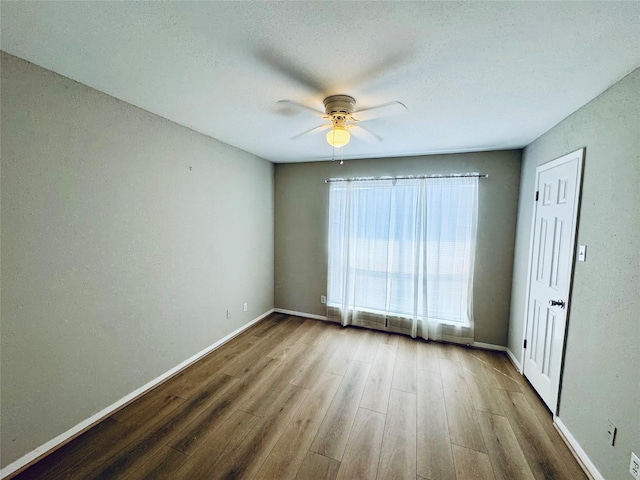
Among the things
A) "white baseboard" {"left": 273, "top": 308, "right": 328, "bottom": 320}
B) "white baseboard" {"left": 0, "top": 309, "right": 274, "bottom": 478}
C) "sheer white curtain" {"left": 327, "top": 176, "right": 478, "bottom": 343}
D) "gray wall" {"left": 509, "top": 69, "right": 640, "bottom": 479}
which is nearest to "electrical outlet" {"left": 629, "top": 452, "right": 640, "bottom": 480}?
"gray wall" {"left": 509, "top": 69, "right": 640, "bottom": 479}

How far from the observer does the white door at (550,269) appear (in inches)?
77.5

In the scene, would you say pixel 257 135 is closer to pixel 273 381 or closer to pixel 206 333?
pixel 206 333

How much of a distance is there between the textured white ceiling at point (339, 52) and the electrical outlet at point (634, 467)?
6.57 feet

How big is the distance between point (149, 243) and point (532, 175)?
374 cm

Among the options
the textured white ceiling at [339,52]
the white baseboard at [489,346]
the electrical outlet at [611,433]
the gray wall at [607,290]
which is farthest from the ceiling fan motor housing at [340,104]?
the white baseboard at [489,346]

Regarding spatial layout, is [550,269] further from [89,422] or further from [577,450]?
[89,422]

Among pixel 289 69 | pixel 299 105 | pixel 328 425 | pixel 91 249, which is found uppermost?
pixel 289 69

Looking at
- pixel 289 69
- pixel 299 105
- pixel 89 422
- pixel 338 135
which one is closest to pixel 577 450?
pixel 338 135

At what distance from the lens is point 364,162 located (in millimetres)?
3619

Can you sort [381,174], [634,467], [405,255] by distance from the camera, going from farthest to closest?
[381,174] < [405,255] < [634,467]

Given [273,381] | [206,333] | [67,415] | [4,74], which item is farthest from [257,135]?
[67,415]

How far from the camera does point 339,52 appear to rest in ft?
4.39

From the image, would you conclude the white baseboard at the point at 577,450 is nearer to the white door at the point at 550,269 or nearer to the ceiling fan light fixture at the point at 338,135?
the white door at the point at 550,269

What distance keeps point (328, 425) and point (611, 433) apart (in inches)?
66.2
